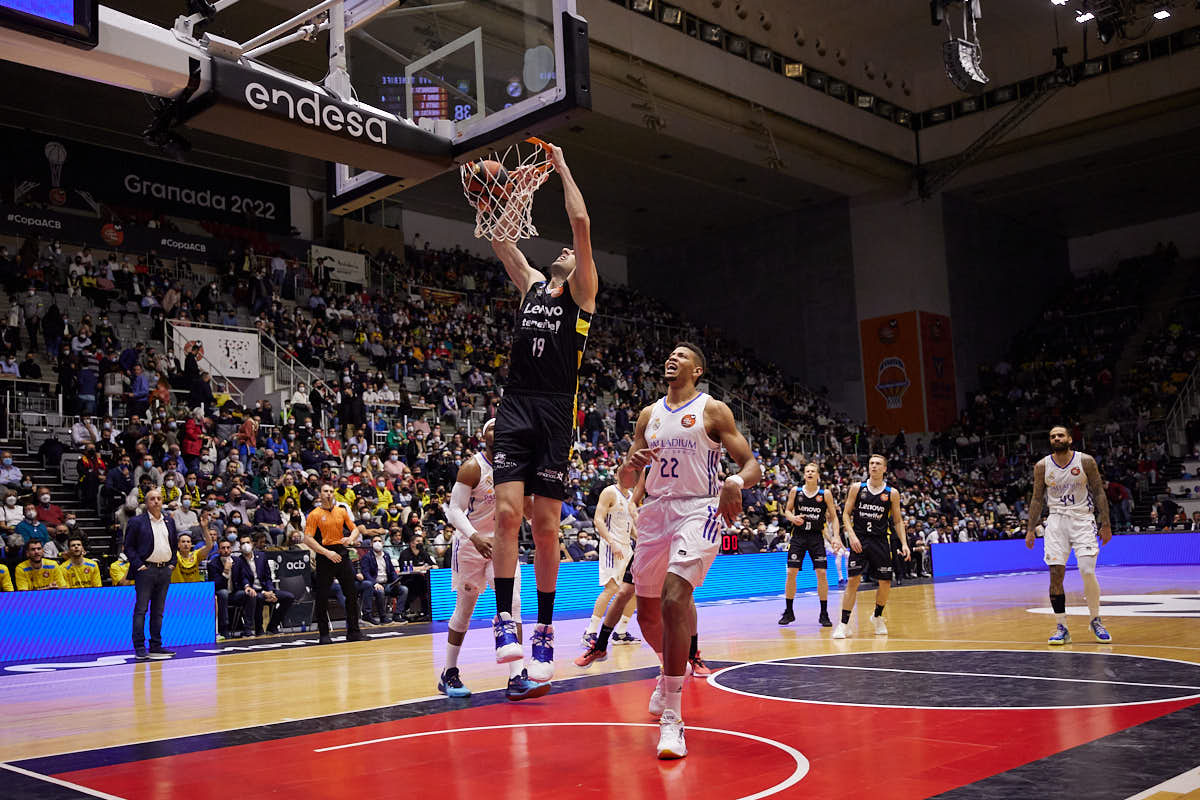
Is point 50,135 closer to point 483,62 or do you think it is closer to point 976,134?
point 483,62

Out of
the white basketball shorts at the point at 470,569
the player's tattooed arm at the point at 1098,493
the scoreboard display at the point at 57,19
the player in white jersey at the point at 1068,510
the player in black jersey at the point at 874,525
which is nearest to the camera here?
the scoreboard display at the point at 57,19

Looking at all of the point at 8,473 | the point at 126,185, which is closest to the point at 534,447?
the point at 8,473

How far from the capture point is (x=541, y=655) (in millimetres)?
5500

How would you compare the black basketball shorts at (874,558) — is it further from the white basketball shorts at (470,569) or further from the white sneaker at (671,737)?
the white sneaker at (671,737)

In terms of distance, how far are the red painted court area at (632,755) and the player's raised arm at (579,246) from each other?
7.85 feet

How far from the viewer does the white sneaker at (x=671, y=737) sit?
5000 mm

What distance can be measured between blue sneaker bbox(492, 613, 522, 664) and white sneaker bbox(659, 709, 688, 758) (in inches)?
32.9

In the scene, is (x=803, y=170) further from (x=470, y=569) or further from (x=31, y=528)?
(x=470, y=569)

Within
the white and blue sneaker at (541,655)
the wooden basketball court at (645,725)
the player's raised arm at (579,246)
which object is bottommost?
the wooden basketball court at (645,725)

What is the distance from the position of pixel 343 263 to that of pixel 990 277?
22982mm

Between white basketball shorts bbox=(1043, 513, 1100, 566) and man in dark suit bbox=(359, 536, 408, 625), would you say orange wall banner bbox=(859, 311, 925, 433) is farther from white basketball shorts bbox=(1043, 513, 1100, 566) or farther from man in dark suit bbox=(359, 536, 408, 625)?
white basketball shorts bbox=(1043, 513, 1100, 566)

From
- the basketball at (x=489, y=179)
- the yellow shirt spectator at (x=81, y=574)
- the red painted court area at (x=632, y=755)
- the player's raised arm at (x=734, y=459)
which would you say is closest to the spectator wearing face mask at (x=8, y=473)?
the yellow shirt spectator at (x=81, y=574)

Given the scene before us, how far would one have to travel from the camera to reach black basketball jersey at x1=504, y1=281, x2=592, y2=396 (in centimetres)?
589

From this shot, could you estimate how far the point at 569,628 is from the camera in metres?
14.6
